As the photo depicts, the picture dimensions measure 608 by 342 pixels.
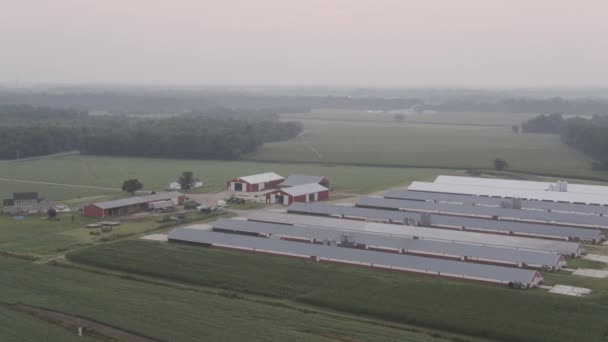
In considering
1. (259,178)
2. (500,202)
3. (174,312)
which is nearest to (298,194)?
(259,178)

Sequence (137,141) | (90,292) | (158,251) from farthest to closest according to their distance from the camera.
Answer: (137,141) < (158,251) < (90,292)

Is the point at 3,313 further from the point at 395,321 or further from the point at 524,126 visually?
the point at 524,126

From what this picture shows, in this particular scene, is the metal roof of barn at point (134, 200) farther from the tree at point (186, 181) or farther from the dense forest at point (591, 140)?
the dense forest at point (591, 140)

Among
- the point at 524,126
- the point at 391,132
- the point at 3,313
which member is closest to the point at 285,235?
the point at 3,313

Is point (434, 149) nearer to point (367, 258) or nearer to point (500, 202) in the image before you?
point (500, 202)

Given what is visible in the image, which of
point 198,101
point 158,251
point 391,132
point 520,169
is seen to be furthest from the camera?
point 198,101

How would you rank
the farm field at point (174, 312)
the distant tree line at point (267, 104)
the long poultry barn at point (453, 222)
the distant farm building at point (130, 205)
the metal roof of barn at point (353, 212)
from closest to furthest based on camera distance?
the farm field at point (174, 312)
the long poultry barn at point (453, 222)
the metal roof of barn at point (353, 212)
the distant farm building at point (130, 205)
the distant tree line at point (267, 104)

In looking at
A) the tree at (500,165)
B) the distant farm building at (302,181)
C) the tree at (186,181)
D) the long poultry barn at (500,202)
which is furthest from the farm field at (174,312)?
the tree at (500,165)
